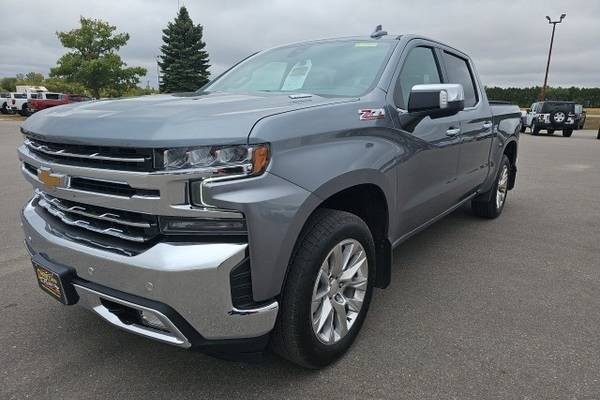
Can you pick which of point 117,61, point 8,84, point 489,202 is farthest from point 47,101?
point 8,84

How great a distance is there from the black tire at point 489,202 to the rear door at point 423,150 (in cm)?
157

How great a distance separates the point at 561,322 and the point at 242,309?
2214mm

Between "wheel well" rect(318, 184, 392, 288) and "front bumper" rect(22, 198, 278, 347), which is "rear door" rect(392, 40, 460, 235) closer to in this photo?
"wheel well" rect(318, 184, 392, 288)

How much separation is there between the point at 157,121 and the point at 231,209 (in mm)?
489

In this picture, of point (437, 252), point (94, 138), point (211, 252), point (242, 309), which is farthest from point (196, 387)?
point (437, 252)

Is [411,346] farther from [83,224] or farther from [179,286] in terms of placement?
[83,224]

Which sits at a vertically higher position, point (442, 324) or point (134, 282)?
point (134, 282)

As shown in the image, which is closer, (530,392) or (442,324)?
(530,392)

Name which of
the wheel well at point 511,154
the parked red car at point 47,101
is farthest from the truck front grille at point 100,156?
the parked red car at point 47,101

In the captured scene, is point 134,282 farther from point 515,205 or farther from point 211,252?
point 515,205

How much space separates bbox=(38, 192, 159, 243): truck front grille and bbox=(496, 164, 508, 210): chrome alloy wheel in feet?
14.8

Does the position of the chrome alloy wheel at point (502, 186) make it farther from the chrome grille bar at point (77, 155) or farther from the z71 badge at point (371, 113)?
the chrome grille bar at point (77, 155)

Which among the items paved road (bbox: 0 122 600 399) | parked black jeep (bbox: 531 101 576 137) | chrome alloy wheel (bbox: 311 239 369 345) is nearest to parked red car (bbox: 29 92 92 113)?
parked black jeep (bbox: 531 101 576 137)

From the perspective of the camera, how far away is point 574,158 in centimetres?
1245
